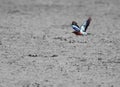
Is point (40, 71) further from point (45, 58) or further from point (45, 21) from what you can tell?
point (45, 21)

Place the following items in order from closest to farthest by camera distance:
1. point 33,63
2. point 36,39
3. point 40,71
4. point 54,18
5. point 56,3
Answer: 1. point 40,71
2. point 33,63
3. point 36,39
4. point 54,18
5. point 56,3

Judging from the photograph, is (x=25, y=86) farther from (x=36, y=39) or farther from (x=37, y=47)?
(x=36, y=39)

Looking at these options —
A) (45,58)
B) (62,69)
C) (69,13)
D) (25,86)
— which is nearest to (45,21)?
(69,13)

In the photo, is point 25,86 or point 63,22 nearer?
point 25,86

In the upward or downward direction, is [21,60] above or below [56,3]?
below

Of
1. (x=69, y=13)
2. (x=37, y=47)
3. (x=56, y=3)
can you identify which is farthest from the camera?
(x=56, y=3)

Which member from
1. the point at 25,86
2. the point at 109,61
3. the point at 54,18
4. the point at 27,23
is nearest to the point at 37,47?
the point at 109,61
